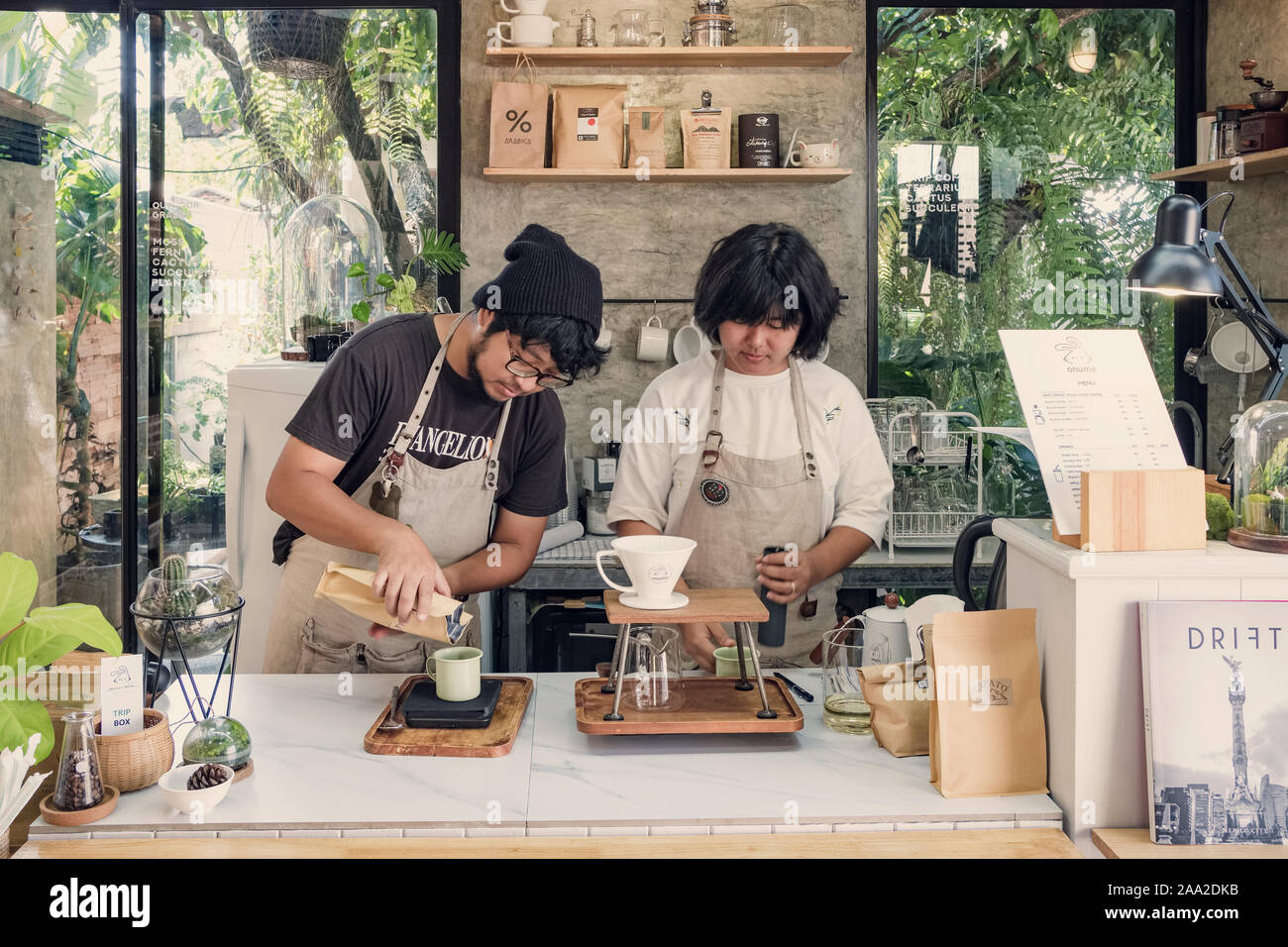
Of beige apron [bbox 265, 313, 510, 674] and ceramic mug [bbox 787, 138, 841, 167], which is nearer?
beige apron [bbox 265, 313, 510, 674]

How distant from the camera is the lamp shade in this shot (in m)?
1.75

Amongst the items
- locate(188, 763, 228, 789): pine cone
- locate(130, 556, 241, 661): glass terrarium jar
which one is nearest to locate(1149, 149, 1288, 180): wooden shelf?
locate(130, 556, 241, 661): glass terrarium jar

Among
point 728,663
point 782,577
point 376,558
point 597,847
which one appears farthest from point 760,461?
point 597,847

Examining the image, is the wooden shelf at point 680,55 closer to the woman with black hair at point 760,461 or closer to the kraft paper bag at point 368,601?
the woman with black hair at point 760,461

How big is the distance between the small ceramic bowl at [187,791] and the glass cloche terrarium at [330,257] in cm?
266

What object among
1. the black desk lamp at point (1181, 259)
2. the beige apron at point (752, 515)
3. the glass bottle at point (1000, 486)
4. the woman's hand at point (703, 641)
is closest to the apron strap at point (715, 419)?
the beige apron at point (752, 515)

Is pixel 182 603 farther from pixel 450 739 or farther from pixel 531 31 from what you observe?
pixel 531 31

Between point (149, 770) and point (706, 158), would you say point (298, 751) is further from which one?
point (706, 158)

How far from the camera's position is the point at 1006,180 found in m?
4.14

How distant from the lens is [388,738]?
1.78 metres

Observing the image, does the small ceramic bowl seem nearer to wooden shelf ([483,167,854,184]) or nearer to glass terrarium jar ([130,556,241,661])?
glass terrarium jar ([130,556,241,661])

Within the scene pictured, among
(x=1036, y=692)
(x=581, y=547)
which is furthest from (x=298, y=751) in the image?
(x=581, y=547)

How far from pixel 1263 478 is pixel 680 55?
277 cm

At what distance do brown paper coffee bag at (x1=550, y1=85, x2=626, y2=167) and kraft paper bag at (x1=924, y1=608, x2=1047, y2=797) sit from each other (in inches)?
105
